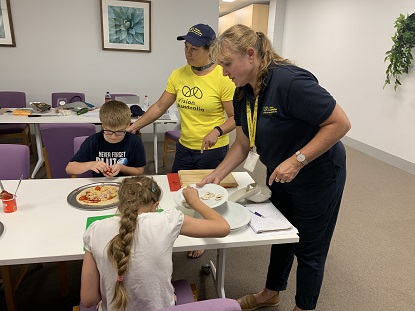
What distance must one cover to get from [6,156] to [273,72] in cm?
163

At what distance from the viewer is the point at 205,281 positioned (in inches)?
84.7

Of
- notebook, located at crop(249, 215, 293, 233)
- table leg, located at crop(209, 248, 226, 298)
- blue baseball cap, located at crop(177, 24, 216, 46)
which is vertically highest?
blue baseball cap, located at crop(177, 24, 216, 46)

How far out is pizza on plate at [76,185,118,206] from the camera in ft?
4.93

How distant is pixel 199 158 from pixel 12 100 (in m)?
3.35

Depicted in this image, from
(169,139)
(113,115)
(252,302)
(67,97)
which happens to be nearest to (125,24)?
(67,97)

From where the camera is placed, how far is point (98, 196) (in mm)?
1560

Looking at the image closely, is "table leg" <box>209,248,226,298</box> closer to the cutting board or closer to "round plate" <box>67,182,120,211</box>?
the cutting board

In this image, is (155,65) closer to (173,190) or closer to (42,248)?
(173,190)

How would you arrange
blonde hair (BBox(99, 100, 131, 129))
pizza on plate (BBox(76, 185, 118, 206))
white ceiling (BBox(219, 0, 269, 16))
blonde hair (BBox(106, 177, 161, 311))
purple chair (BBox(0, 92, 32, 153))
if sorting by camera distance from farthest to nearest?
white ceiling (BBox(219, 0, 269, 16)), purple chair (BBox(0, 92, 32, 153)), blonde hair (BBox(99, 100, 131, 129)), pizza on plate (BBox(76, 185, 118, 206)), blonde hair (BBox(106, 177, 161, 311))

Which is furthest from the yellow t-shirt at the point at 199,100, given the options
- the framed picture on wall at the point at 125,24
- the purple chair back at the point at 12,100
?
the framed picture on wall at the point at 125,24

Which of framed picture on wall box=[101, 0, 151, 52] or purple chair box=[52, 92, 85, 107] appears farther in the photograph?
framed picture on wall box=[101, 0, 151, 52]

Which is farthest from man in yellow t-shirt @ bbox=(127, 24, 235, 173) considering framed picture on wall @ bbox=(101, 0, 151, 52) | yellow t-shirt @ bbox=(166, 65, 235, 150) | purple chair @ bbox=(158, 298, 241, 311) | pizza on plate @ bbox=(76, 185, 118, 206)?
framed picture on wall @ bbox=(101, 0, 151, 52)

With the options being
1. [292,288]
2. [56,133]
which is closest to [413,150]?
[292,288]

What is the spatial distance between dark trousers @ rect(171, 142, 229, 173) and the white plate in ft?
2.17
